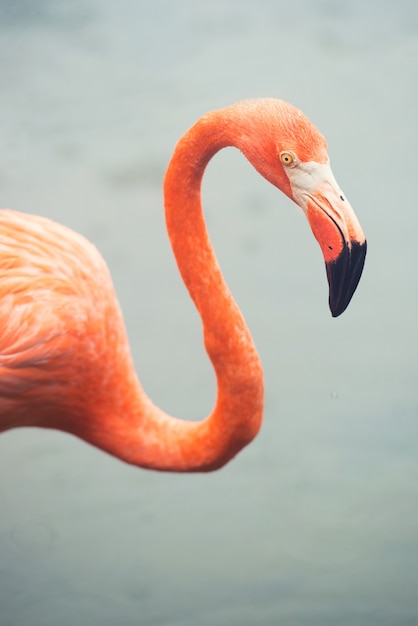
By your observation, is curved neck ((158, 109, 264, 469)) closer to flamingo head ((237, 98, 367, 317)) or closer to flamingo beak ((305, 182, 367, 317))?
flamingo head ((237, 98, 367, 317))

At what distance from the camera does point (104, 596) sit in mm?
3184

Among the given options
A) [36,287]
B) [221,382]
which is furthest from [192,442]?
[36,287]

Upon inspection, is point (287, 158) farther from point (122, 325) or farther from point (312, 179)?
point (122, 325)

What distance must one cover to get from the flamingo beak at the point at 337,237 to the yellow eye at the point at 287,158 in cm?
9

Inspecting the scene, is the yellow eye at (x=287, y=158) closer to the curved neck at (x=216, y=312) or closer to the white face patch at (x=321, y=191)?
the white face patch at (x=321, y=191)

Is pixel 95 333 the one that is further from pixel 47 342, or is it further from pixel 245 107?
pixel 245 107

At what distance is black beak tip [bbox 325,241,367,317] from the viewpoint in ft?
7.31

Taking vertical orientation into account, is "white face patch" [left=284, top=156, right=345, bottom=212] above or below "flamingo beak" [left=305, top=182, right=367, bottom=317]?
above

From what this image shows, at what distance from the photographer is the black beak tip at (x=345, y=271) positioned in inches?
87.7

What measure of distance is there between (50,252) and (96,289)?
0.53 feet

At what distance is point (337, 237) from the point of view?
7.31 ft

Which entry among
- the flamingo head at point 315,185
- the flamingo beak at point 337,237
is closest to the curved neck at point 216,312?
the flamingo head at point 315,185

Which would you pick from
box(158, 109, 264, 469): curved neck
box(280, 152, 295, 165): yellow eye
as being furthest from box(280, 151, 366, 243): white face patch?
box(158, 109, 264, 469): curved neck

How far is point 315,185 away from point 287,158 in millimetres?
90
